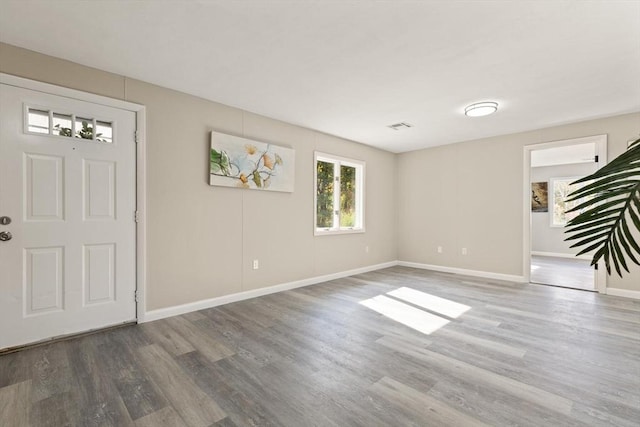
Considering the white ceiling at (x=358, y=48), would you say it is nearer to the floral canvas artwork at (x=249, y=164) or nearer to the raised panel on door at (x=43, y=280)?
the floral canvas artwork at (x=249, y=164)

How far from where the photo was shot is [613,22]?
7.48 ft

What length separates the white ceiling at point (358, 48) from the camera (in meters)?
2.18

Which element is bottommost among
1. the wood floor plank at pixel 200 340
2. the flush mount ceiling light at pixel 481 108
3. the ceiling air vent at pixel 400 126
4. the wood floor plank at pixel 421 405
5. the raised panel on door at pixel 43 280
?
the wood floor plank at pixel 421 405

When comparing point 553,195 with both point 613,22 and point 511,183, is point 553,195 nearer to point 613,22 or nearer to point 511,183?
point 511,183

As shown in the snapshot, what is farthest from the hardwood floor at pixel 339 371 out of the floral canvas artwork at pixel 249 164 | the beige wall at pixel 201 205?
the floral canvas artwork at pixel 249 164

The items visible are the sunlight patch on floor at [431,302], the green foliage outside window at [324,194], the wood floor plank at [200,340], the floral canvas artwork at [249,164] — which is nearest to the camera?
the wood floor plank at [200,340]

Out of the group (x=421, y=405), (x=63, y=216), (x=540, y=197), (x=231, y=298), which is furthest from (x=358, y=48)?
(x=540, y=197)

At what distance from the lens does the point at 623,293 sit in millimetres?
4242

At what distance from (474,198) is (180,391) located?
17.7 feet

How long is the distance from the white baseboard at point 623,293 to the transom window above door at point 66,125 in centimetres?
649

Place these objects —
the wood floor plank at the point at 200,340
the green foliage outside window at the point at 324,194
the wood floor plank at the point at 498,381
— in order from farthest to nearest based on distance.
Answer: the green foliage outside window at the point at 324,194
the wood floor plank at the point at 200,340
the wood floor plank at the point at 498,381

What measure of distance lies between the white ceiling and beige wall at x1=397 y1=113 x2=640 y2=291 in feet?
3.10

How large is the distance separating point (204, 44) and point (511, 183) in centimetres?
503

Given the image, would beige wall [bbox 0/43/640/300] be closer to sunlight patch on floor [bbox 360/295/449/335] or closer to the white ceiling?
the white ceiling
